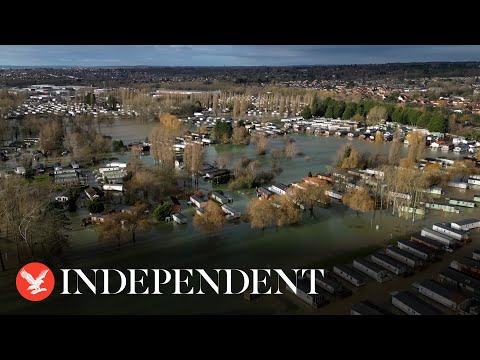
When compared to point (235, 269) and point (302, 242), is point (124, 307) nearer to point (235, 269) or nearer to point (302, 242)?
point (235, 269)

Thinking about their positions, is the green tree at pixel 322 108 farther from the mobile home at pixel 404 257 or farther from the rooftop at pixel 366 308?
the rooftop at pixel 366 308

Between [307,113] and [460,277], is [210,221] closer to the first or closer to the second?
A: [460,277]

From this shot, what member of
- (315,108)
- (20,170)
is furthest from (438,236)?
(315,108)

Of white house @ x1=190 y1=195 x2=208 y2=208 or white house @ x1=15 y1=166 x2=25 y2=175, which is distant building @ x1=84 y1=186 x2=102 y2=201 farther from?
white house @ x1=15 y1=166 x2=25 y2=175

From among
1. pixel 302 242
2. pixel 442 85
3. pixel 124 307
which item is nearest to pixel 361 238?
pixel 302 242

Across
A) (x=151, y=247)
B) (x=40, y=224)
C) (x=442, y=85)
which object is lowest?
(x=151, y=247)

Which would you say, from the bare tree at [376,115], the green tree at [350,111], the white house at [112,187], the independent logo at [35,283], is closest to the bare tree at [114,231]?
the independent logo at [35,283]
